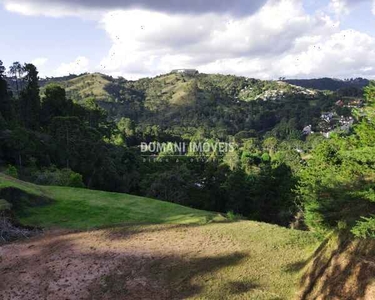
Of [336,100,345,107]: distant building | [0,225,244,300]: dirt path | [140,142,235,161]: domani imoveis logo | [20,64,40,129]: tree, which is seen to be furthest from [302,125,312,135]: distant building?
[0,225,244,300]: dirt path

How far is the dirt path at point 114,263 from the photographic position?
41.4ft

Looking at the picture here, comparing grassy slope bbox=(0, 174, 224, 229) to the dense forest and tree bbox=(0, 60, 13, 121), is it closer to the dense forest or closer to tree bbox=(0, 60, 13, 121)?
the dense forest

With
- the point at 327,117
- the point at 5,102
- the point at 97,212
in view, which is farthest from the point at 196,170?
the point at 327,117

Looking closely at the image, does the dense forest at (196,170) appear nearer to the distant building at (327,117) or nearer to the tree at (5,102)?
the tree at (5,102)

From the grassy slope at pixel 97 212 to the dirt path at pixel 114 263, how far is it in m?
1.56

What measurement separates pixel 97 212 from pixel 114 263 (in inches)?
267

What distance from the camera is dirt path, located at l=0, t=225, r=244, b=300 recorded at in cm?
1263

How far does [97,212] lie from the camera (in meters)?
20.8

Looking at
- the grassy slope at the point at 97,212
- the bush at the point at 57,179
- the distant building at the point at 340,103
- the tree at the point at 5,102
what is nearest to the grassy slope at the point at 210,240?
the grassy slope at the point at 97,212

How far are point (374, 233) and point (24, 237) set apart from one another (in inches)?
603

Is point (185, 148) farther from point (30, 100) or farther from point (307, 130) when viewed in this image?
point (30, 100)

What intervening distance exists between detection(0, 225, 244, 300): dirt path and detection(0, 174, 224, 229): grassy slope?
1.56m

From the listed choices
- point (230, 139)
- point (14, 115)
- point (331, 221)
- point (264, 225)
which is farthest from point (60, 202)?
point (230, 139)

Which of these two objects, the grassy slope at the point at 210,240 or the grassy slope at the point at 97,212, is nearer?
the grassy slope at the point at 210,240
